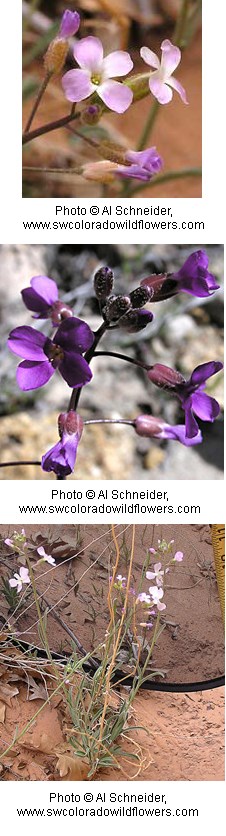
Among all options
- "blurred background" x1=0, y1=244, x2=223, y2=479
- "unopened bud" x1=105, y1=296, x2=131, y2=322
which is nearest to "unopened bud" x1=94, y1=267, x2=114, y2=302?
"unopened bud" x1=105, y1=296, x2=131, y2=322

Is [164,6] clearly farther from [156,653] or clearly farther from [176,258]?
[156,653]

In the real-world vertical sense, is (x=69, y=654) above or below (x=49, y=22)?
below

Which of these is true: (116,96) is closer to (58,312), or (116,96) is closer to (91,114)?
(91,114)

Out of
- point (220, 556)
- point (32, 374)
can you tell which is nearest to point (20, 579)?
point (220, 556)

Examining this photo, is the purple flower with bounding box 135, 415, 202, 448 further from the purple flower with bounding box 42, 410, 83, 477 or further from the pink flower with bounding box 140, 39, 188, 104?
the pink flower with bounding box 140, 39, 188, 104

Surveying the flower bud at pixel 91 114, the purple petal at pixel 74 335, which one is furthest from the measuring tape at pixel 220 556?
the flower bud at pixel 91 114
